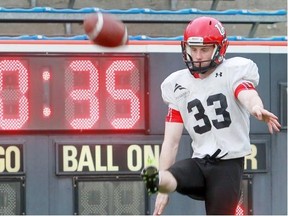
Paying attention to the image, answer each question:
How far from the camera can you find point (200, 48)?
702cm

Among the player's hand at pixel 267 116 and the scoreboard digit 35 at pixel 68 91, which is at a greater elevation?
the scoreboard digit 35 at pixel 68 91

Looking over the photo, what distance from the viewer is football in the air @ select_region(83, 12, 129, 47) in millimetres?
6590

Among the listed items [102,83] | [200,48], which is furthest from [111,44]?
[102,83]

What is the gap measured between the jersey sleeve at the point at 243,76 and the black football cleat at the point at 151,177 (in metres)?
0.70

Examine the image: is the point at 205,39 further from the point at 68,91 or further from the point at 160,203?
the point at 68,91

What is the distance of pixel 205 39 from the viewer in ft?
22.9

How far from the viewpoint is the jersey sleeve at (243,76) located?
6.85 metres

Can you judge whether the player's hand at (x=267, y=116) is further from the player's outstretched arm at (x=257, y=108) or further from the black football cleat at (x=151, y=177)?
the black football cleat at (x=151, y=177)

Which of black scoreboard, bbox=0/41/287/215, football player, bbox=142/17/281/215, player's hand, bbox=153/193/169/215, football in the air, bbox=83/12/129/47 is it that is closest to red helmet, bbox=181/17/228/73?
football player, bbox=142/17/281/215

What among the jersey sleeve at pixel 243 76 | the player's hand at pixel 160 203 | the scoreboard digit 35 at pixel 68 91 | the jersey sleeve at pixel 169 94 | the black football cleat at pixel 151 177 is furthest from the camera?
the scoreboard digit 35 at pixel 68 91

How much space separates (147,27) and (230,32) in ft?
2.44

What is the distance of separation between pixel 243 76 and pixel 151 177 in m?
0.85

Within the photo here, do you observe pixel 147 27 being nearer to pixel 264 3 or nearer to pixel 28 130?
pixel 264 3

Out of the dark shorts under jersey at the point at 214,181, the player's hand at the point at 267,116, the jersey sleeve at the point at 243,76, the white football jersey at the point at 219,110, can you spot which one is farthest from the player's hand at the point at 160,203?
the player's hand at the point at 267,116
